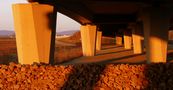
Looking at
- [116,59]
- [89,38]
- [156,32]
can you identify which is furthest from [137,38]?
[156,32]

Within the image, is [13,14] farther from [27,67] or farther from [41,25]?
[27,67]

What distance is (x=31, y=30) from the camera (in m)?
26.5

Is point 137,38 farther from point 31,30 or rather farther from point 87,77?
point 87,77

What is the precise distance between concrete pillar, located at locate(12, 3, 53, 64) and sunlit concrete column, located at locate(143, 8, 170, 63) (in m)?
9.35

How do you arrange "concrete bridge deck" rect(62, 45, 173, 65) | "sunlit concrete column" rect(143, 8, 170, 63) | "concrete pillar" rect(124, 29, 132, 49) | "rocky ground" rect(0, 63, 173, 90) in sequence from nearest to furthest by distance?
"rocky ground" rect(0, 63, 173, 90) < "sunlit concrete column" rect(143, 8, 170, 63) < "concrete bridge deck" rect(62, 45, 173, 65) < "concrete pillar" rect(124, 29, 132, 49)

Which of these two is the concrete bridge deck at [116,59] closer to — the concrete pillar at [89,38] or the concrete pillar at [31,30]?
the concrete pillar at [89,38]

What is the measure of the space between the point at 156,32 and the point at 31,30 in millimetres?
10859

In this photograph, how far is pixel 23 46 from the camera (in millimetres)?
26531

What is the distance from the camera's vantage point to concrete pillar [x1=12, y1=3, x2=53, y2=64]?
26.2 m

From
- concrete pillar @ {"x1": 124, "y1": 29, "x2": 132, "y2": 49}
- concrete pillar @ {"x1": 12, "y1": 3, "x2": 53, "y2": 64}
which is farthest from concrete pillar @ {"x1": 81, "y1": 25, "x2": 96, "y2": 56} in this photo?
concrete pillar @ {"x1": 124, "y1": 29, "x2": 132, "y2": 49}

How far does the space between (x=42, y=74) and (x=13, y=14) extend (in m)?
13.1

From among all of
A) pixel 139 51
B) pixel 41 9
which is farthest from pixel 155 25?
pixel 139 51

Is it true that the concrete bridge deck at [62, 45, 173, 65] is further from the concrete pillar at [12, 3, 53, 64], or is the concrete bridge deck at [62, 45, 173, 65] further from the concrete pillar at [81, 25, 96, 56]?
the concrete pillar at [12, 3, 53, 64]

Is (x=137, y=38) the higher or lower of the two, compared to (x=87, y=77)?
lower
